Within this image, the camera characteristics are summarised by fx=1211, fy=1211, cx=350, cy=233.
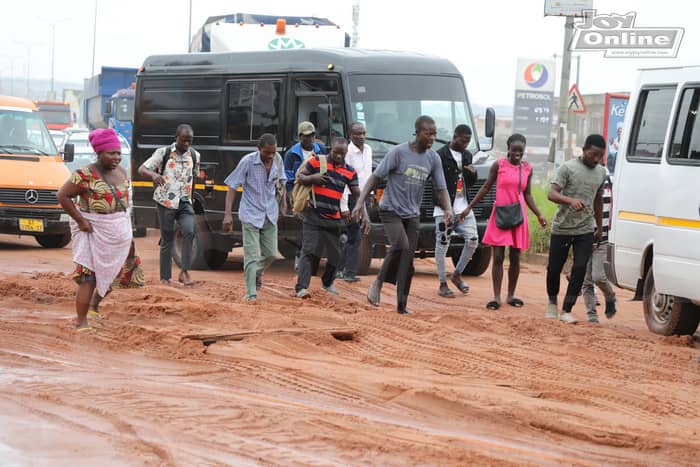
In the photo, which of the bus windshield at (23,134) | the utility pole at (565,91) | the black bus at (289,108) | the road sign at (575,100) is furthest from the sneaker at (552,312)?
the road sign at (575,100)

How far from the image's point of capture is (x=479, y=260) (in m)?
15.5

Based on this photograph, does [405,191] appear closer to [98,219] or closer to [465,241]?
[465,241]

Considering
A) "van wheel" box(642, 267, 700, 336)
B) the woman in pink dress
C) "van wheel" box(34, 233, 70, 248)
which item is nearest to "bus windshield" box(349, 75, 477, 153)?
the woman in pink dress

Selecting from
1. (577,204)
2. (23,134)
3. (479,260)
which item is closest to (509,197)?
(577,204)

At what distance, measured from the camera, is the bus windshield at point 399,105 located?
567 inches

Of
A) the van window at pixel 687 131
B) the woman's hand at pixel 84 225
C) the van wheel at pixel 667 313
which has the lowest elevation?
the van wheel at pixel 667 313

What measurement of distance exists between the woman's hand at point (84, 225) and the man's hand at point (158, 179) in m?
3.36

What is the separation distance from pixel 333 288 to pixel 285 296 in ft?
1.91

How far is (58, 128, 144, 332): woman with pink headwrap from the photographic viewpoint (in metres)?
9.28

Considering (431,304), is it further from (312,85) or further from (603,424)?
(603,424)

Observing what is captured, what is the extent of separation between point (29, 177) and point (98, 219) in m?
9.09

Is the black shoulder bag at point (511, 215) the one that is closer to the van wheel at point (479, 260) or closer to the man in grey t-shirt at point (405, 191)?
the man in grey t-shirt at point (405, 191)

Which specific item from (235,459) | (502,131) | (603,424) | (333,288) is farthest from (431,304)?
(502,131)

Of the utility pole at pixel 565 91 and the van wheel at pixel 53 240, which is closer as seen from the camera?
the van wheel at pixel 53 240
